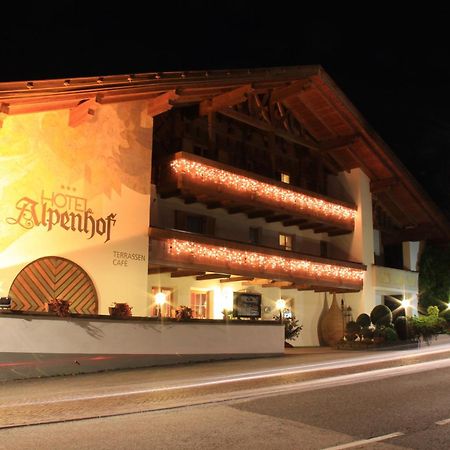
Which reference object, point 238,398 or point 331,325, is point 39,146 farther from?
point 331,325

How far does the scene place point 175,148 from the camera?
75.4ft

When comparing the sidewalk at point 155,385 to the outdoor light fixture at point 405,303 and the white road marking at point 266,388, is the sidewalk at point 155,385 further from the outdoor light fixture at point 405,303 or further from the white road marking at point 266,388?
the outdoor light fixture at point 405,303

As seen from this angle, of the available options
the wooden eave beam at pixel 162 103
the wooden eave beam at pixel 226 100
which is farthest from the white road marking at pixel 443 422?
the wooden eave beam at pixel 226 100

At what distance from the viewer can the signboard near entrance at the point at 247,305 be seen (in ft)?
80.5

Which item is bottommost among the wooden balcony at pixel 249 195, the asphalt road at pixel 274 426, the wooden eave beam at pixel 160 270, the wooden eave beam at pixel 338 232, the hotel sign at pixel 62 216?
the asphalt road at pixel 274 426

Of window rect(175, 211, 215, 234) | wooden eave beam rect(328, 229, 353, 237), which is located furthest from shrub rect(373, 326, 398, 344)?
window rect(175, 211, 215, 234)

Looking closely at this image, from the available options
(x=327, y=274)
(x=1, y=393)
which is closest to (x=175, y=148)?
(x=327, y=274)

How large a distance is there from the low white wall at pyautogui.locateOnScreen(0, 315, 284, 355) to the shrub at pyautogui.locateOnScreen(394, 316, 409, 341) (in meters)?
7.59

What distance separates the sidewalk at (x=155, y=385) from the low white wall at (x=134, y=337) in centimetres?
71

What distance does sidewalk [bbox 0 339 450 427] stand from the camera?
10.1 m

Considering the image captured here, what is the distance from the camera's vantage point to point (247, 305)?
24.8 m

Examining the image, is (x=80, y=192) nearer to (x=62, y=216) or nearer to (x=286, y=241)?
(x=62, y=216)

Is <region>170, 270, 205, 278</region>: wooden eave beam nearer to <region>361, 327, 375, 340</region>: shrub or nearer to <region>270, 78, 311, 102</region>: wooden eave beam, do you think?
<region>361, 327, 375, 340</region>: shrub

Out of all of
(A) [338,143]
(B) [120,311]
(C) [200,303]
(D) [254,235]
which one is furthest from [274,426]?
(A) [338,143]
